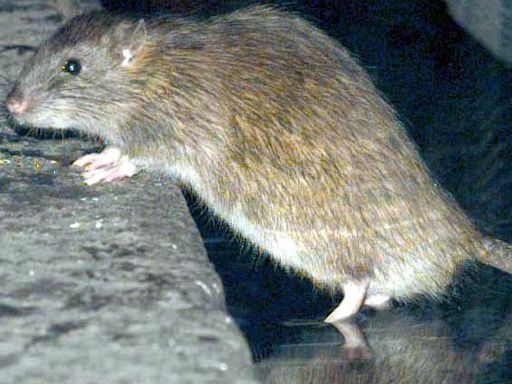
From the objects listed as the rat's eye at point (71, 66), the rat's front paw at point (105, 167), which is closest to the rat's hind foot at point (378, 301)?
the rat's front paw at point (105, 167)

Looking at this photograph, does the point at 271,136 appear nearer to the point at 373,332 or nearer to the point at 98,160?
the point at 98,160

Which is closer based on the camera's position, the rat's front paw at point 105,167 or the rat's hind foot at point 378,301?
the rat's front paw at point 105,167

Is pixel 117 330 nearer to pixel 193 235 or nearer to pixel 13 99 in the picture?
pixel 193 235

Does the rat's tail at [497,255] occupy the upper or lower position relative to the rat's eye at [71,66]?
upper

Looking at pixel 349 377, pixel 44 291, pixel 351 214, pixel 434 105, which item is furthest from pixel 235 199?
pixel 434 105

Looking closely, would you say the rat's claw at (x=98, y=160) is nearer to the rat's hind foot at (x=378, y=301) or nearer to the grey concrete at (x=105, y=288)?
the grey concrete at (x=105, y=288)

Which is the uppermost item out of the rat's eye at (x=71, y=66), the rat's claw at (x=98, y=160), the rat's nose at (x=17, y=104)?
the rat's eye at (x=71, y=66)
